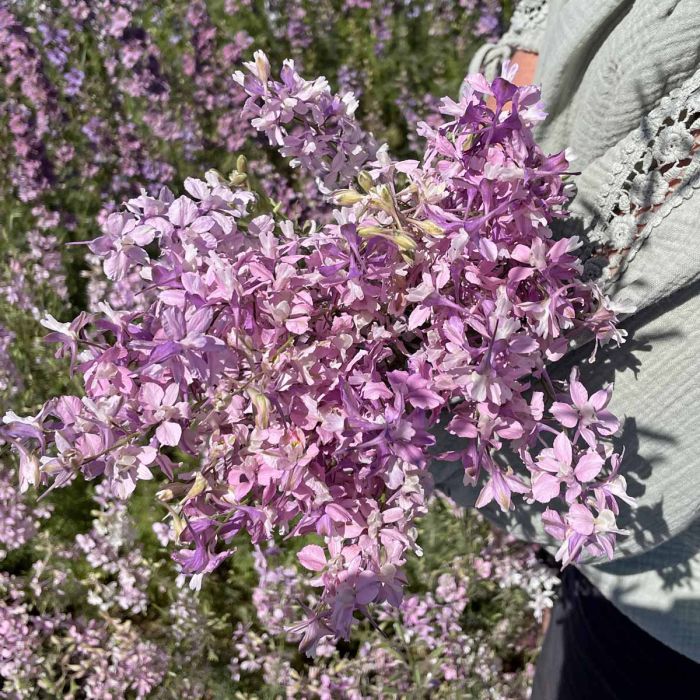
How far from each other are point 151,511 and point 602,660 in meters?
1.65

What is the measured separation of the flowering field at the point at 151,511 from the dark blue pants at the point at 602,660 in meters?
0.37

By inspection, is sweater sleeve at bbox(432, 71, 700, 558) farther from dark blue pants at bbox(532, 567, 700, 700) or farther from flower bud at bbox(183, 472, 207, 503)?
dark blue pants at bbox(532, 567, 700, 700)

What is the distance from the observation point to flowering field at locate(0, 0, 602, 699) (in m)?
2.30

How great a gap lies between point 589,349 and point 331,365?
0.49 m

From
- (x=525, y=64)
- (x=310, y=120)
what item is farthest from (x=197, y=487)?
(x=525, y=64)

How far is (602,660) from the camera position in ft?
5.80

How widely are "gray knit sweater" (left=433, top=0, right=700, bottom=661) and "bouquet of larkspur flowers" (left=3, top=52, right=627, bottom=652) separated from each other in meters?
0.20

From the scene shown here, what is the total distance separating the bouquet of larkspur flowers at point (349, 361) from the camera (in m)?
0.68

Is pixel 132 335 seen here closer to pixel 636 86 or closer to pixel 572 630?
pixel 636 86

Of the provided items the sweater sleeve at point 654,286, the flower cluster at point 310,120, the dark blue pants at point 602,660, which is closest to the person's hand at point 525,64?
the sweater sleeve at point 654,286

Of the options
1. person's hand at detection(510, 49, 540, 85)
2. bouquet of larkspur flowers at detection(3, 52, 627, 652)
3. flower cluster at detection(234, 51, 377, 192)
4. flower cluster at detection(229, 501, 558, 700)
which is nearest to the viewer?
bouquet of larkspur flowers at detection(3, 52, 627, 652)

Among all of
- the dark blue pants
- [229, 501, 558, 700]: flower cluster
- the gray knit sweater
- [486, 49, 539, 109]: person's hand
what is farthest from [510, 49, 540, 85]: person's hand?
[229, 501, 558, 700]: flower cluster

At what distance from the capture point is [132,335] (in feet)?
2.31

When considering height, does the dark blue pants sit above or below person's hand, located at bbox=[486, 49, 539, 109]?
below
